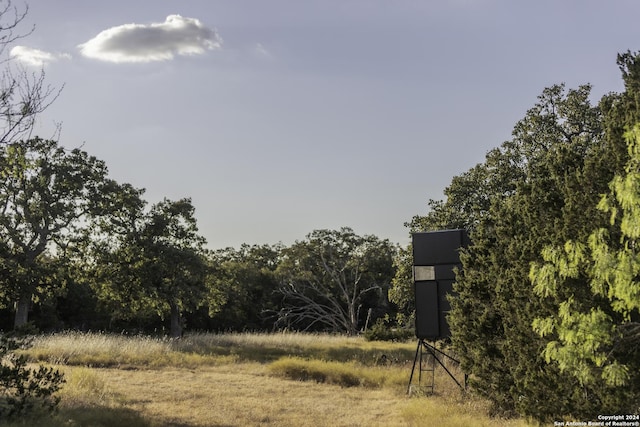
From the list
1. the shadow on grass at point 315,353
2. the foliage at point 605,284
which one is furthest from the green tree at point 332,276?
the foliage at point 605,284

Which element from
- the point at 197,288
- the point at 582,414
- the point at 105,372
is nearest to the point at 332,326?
the point at 197,288

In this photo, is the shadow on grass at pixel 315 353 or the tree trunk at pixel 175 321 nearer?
the shadow on grass at pixel 315 353

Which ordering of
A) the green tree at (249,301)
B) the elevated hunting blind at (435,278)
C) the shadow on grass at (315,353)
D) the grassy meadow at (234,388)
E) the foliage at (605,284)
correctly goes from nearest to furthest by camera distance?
the foliage at (605,284), the grassy meadow at (234,388), the elevated hunting blind at (435,278), the shadow on grass at (315,353), the green tree at (249,301)

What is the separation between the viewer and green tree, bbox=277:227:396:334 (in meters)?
47.1

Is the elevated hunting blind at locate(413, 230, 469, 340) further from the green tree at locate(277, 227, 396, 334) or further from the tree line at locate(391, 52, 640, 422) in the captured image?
the green tree at locate(277, 227, 396, 334)

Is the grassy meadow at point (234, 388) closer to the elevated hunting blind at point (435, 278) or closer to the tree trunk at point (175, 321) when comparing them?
the elevated hunting blind at point (435, 278)

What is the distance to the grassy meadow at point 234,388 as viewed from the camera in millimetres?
10969

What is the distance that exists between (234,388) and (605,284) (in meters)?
11.4

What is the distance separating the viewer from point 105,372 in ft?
56.5

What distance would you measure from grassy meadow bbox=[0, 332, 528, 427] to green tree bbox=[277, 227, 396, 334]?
20.8 metres

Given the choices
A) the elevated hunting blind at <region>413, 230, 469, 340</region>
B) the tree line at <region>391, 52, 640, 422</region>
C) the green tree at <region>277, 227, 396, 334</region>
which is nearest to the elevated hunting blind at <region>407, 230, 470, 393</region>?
the elevated hunting blind at <region>413, 230, 469, 340</region>

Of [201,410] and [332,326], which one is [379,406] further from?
[332,326]

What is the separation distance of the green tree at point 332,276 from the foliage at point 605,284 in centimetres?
3869

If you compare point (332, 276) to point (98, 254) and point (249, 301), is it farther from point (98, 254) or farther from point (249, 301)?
point (98, 254)
